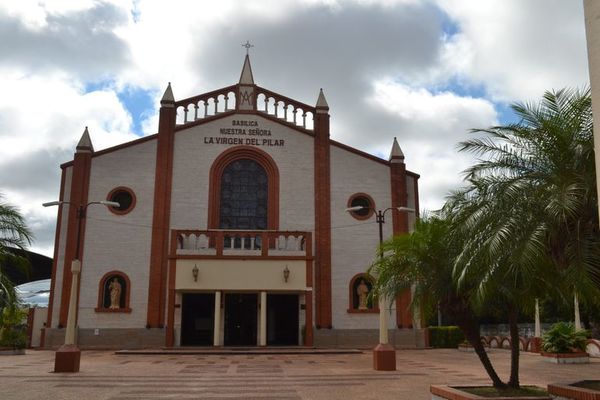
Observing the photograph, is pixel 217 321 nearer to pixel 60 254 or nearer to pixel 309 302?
pixel 309 302

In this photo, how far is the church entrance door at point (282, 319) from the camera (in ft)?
106

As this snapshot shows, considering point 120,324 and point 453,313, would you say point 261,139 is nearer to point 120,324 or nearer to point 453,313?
point 120,324

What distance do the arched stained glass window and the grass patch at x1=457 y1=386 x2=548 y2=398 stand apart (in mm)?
22643

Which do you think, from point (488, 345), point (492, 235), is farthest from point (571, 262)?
point (488, 345)

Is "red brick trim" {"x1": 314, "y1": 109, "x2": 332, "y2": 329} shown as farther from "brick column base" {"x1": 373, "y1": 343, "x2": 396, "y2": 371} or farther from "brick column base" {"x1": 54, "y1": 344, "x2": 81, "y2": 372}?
"brick column base" {"x1": 54, "y1": 344, "x2": 81, "y2": 372}

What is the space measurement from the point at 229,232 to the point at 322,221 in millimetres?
5363

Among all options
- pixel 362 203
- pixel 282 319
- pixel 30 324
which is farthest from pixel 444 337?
pixel 30 324

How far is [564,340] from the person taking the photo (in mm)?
24188

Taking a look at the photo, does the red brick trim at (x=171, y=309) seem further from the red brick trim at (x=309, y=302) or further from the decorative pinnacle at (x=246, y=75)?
the decorative pinnacle at (x=246, y=75)

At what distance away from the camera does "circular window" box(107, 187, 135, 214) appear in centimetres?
3238

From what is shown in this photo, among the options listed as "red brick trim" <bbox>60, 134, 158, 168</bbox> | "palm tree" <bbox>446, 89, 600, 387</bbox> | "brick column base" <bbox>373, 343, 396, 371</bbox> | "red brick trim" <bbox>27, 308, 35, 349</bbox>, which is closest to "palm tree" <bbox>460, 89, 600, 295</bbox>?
"palm tree" <bbox>446, 89, 600, 387</bbox>

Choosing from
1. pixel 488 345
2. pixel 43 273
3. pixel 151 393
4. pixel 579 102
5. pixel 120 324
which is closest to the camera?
pixel 579 102

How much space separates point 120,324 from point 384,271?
2041 centimetres

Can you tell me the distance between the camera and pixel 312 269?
103 feet
